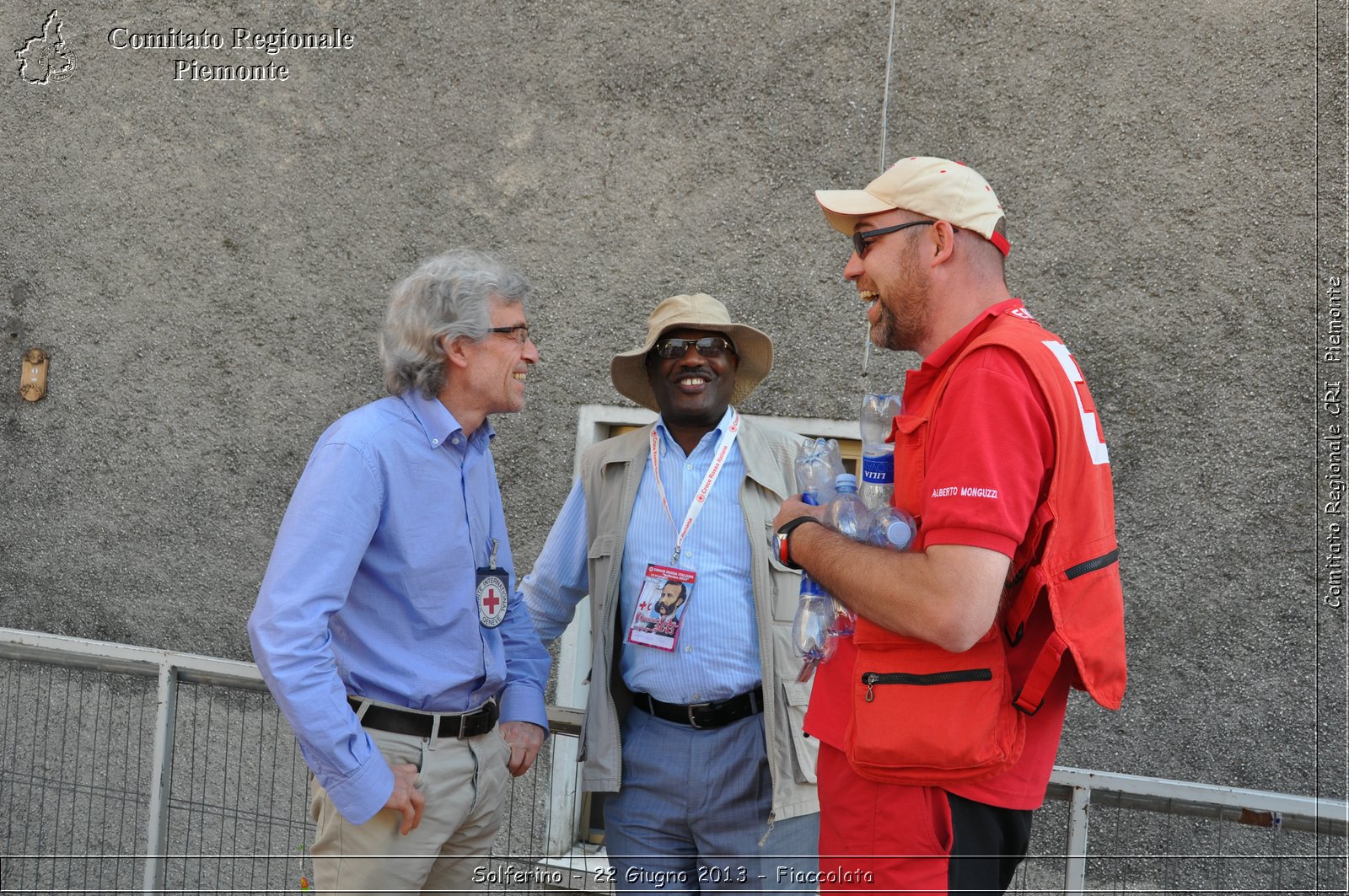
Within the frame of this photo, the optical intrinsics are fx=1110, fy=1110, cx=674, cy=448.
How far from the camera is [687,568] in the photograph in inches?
125

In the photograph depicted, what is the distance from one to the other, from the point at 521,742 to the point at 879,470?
54.7 inches

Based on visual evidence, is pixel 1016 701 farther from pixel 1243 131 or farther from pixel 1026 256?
pixel 1243 131

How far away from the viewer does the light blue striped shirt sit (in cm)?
310

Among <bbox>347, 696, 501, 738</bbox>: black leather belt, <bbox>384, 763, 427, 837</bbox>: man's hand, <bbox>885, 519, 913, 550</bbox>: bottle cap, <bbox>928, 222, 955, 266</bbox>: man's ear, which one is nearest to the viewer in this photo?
<bbox>885, 519, 913, 550</bbox>: bottle cap

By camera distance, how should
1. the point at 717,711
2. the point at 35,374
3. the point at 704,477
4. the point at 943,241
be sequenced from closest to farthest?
the point at 943,241, the point at 717,711, the point at 704,477, the point at 35,374

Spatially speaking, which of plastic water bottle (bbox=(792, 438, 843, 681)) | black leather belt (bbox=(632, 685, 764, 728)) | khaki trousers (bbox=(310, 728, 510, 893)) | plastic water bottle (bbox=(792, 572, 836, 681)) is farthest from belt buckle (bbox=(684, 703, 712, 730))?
khaki trousers (bbox=(310, 728, 510, 893))

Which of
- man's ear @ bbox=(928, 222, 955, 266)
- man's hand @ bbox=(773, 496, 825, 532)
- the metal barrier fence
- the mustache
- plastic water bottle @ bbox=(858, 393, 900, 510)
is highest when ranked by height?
man's ear @ bbox=(928, 222, 955, 266)

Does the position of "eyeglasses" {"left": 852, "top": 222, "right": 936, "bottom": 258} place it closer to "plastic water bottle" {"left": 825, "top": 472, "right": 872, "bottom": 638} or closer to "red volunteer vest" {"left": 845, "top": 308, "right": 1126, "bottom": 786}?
"red volunteer vest" {"left": 845, "top": 308, "right": 1126, "bottom": 786}

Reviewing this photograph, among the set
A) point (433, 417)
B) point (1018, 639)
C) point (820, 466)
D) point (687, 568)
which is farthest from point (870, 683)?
point (433, 417)

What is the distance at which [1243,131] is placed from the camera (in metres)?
4.05

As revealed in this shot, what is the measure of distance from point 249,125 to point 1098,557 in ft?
15.4

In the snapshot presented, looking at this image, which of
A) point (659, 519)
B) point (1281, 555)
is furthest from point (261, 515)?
point (1281, 555)

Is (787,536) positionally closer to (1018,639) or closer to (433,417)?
(1018,639)

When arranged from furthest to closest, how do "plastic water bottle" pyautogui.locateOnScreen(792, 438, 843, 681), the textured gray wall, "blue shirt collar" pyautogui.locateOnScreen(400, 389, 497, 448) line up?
1. the textured gray wall
2. "blue shirt collar" pyautogui.locateOnScreen(400, 389, 497, 448)
3. "plastic water bottle" pyautogui.locateOnScreen(792, 438, 843, 681)
